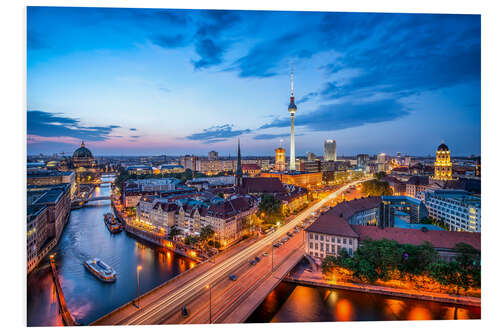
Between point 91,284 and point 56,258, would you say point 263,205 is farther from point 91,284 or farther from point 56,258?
point 56,258

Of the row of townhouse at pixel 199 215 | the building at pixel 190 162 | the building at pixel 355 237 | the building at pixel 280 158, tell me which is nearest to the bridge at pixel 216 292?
the building at pixel 355 237

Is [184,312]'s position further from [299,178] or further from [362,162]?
[362,162]

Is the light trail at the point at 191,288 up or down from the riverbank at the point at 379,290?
up

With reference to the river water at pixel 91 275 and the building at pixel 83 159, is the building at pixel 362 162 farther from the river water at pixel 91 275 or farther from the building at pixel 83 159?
the building at pixel 83 159

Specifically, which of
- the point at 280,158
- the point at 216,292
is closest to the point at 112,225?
the point at 216,292

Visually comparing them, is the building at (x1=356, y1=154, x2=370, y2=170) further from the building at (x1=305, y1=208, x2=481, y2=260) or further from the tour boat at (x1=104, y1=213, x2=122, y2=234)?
the tour boat at (x1=104, y1=213, x2=122, y2=234)

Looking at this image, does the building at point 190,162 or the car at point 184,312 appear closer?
the car at point 184,312

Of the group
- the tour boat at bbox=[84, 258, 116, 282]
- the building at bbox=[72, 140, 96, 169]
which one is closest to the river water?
the tour boat at bbox=[84, 258, 116, 282]
